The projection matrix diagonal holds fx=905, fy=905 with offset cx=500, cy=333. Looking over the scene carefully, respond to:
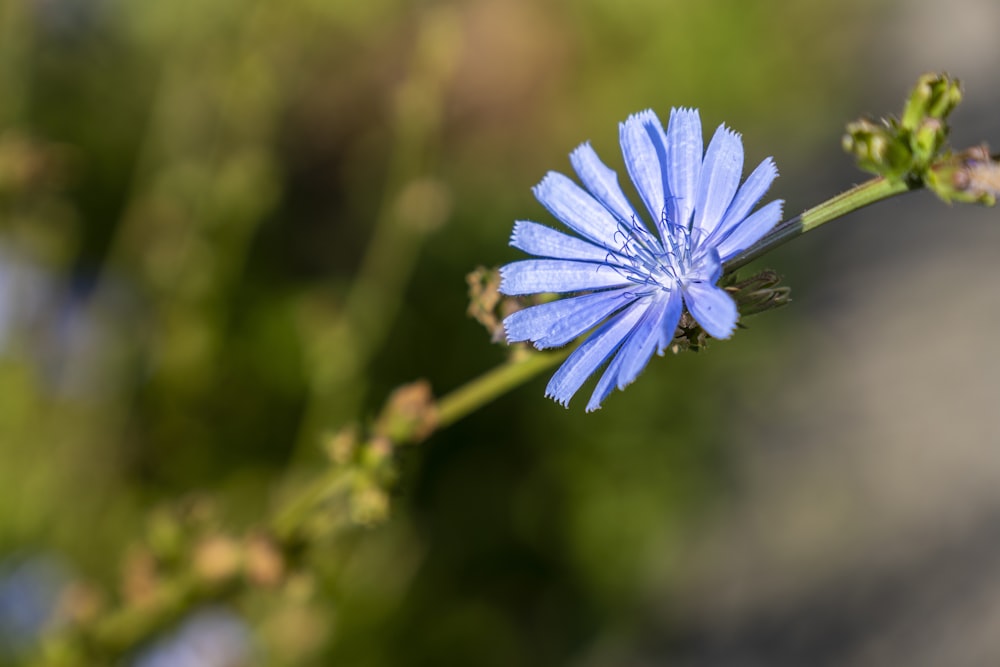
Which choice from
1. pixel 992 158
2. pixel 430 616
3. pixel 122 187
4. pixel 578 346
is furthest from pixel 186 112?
pixel 992 158

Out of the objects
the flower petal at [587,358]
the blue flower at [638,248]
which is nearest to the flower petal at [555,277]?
the blue flower at [638,248]

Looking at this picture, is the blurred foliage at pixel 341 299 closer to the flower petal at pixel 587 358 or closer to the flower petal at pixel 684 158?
the flower petal at pixel 684 158

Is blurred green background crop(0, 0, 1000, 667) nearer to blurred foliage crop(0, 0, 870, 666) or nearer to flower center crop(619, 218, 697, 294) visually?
blurred foliage crop(0, 0, 870, 666)

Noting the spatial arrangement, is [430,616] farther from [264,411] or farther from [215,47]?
[215,47]

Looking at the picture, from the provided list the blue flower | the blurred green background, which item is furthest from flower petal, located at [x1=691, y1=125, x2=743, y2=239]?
the blurred green background

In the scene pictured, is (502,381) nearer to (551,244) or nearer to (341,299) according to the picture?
(551,244)
